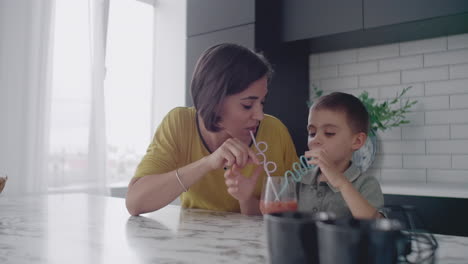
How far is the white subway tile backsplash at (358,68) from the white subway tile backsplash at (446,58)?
341mm

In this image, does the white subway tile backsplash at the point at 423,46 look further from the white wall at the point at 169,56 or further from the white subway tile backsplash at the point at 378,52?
the white wall at the point at 169,56

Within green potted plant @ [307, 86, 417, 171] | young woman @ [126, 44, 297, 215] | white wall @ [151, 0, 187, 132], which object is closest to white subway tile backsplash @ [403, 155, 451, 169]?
green potted plant @ [307, 86, 417, 171]

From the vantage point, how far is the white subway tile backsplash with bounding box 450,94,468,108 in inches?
102

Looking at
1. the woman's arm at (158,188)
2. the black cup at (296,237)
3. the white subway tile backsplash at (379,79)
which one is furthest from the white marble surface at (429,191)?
the black cup at (296,237)

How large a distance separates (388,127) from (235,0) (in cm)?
137

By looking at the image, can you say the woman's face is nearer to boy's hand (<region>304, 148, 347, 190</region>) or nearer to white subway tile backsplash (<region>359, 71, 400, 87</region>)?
boy's hand (<region>304, 148, 347, 190</region>)

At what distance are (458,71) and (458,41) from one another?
0.19m

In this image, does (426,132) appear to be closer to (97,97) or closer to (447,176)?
(447,176)

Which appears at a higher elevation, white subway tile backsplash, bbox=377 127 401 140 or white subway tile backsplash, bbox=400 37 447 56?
white subway tile backsplash, bbox=400 37 447 56

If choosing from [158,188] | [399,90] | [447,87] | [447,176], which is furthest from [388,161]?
[158,188]

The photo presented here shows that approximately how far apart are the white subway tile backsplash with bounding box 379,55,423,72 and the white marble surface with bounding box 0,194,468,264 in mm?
1990

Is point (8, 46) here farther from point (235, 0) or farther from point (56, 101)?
point (235, 0)

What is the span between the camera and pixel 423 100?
107 inches

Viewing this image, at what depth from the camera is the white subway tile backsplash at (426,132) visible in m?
2.64
